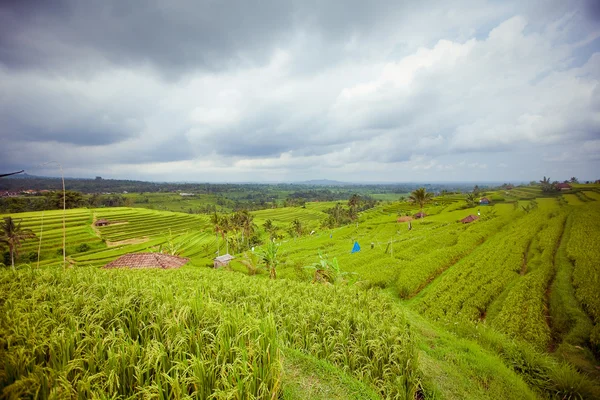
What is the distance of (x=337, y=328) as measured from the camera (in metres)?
5.88

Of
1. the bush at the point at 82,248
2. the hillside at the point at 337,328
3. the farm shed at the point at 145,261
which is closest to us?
the hillside at the point at 337,328

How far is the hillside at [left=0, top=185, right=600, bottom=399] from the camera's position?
10.2ft

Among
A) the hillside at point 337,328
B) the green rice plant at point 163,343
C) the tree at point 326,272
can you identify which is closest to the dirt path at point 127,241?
the hillside at point 337,328

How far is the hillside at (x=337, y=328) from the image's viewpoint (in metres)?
3.11

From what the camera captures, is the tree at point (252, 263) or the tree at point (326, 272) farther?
the tree at point (252, 263)

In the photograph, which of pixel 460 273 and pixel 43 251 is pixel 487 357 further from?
A: pixel 43 251

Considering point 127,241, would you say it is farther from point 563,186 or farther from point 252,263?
point 563,186

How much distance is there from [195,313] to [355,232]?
42374 millimetres

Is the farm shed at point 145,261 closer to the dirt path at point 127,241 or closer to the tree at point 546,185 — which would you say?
the tree at point 546,185

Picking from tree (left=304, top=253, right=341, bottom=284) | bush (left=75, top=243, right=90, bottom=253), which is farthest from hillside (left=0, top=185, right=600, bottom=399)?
bush (left=75, top=243, right=90, bottom=253)

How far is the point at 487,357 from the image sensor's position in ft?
23.9

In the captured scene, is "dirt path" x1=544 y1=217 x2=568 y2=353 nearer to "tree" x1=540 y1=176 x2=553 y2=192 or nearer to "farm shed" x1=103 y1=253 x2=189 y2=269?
"tree" x1=540 y1=176 x2=553 y2=192

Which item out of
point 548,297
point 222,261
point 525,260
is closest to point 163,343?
point 548,297

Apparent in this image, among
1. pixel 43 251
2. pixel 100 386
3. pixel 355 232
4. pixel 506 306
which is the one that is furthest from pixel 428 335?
pixel 43 251
